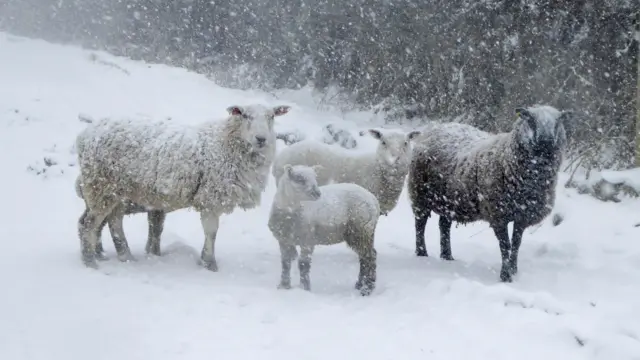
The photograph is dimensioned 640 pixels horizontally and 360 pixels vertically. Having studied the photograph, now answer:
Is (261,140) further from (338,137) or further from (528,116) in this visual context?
(338,137)

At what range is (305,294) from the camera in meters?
5.88

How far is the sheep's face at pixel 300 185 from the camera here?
590cm

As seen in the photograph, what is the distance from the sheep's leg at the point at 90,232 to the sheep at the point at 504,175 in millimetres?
3751

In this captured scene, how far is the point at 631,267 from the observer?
21.9 ft

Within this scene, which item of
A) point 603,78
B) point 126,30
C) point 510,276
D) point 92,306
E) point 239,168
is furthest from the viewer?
point 126,30

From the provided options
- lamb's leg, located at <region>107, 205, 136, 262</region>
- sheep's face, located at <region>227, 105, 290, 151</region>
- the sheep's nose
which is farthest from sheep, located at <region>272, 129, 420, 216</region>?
lamb's leg, located at <region>107, 205, 136, 262</region>

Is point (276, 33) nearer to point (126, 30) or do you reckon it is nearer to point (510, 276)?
point (126, 30)

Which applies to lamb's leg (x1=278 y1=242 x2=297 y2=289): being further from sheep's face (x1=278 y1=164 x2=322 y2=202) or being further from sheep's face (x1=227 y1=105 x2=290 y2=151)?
sheep's face (x1=227 y1=105 x2=290 y2=151)

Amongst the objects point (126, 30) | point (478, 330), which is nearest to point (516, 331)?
point (478, 330)

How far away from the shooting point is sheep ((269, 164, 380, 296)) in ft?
19.8

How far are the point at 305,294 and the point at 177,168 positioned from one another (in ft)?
6.85

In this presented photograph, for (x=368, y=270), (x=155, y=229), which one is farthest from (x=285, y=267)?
(x=155, y=229)

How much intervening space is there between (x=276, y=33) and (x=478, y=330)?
13.4 metres

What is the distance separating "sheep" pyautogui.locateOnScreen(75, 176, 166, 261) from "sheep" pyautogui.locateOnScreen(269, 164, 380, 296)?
190 centimetres
